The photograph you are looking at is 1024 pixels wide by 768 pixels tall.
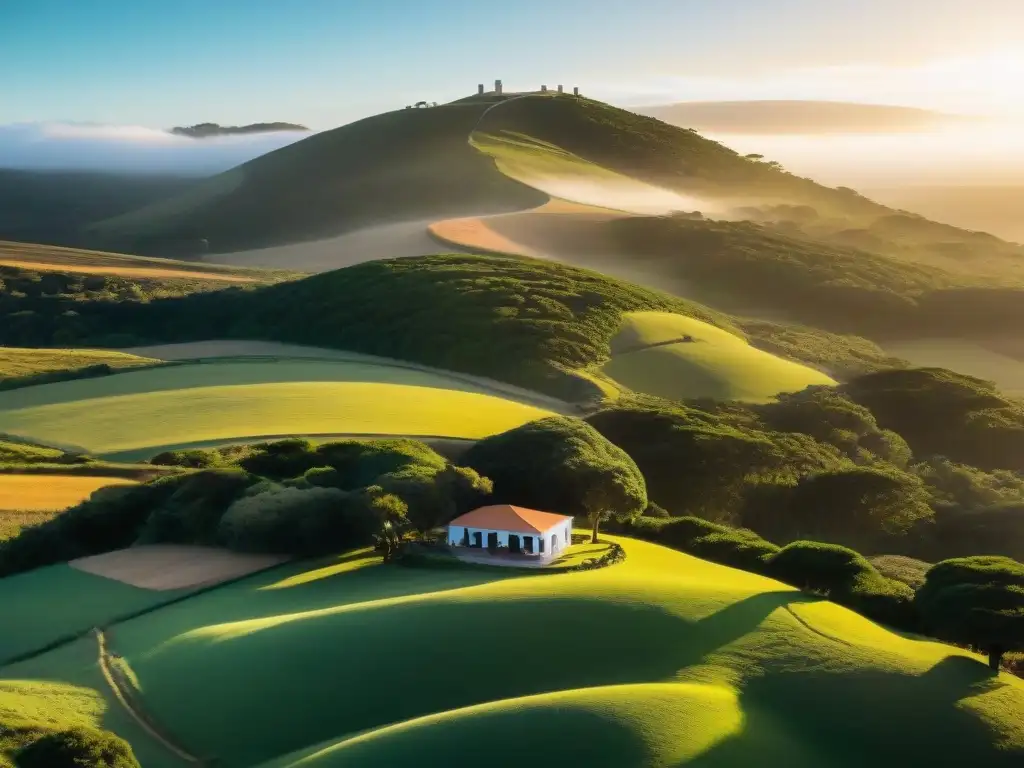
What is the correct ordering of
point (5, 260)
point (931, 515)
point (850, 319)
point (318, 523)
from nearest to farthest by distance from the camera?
point (318, 523), point (931, 515), point (5, 260), point (850, 319)

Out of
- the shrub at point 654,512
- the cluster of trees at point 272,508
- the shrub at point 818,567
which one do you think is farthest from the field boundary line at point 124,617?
the shrub at point 818,567

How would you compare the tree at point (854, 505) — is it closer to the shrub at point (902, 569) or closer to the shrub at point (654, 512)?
the shrub at point (902, 569)

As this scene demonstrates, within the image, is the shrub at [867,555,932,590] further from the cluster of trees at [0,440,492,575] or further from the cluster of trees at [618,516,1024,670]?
the cluster of trees at [0,440,492,575]

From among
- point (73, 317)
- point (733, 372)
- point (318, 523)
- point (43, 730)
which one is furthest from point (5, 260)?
point (43, 730)

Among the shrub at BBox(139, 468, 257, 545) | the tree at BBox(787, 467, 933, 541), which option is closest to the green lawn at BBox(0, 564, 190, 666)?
the shrub at BBox(139, 468, 257, 545)

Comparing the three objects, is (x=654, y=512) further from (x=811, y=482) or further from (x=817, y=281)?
(x=817, y=281)

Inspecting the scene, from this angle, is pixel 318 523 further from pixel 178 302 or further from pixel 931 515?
pixel 178 302

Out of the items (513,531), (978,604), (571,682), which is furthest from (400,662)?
(978,604)
